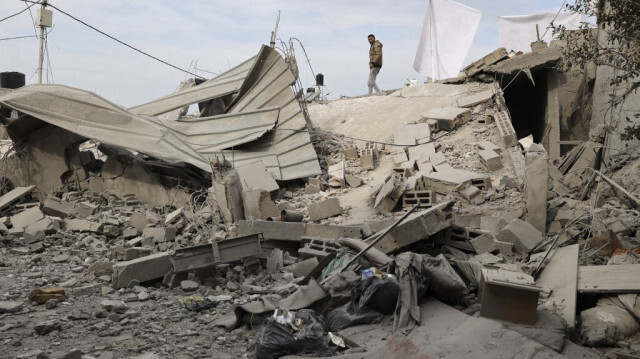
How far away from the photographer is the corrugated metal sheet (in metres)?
12.1

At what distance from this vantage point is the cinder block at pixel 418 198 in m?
10.8

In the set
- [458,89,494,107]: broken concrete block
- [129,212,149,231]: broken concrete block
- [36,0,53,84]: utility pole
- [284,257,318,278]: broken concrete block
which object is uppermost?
[36,0,53,84]: utility pole

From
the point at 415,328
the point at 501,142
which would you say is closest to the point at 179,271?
the point at 415,328

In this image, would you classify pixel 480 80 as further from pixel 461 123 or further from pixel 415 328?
pixel 415 328

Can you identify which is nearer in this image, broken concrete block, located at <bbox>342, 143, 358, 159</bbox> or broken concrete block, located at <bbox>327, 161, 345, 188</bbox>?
broken concrete block, located at <bbox>327, 161, 345, 188</bbox>

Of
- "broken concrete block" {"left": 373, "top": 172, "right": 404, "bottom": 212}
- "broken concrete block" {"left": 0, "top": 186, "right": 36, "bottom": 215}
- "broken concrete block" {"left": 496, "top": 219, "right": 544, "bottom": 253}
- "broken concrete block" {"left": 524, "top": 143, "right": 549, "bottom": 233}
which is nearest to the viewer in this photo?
"broken concrete block" {"left": 496, "top": 219, "right": 544, "bottom": 253}

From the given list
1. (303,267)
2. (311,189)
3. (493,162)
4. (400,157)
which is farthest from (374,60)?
(303,267)

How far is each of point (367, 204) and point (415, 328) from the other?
611 centimetres

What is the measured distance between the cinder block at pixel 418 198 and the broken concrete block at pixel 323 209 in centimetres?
115

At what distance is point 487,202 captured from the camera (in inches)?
425

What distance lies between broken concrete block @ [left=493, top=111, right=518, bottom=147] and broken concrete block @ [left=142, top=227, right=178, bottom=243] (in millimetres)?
6369

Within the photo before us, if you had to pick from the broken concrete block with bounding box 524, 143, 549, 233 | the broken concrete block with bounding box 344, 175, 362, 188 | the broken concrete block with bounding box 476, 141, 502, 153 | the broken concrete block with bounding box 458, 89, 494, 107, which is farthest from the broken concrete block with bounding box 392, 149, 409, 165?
the broken concrete block with bounding box 524, 143, 549, 233

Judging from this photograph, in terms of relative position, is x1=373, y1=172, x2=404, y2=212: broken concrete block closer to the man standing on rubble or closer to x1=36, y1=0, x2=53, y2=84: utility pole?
the man standing on rubble

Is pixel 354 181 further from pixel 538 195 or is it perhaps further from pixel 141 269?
pixel 141 269
